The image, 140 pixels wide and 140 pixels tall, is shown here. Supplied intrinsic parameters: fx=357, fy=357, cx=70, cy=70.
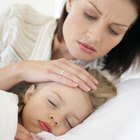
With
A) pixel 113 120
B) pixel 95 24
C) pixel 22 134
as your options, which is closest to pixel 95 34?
pixel 95 24

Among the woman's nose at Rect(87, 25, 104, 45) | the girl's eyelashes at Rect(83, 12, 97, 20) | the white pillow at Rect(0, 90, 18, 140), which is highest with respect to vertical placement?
the girl's eyelashes at Rect(83, 12, 97, 20)

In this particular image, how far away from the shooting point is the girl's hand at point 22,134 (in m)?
0.91

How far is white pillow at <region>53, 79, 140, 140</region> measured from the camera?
39.2 inches

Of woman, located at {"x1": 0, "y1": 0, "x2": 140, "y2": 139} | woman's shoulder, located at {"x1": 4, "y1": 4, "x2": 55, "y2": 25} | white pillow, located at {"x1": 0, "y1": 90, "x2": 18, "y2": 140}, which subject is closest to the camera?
white pillow, located at {"x1": 0, "y1": 90, "x2": 18, "y2": 140}

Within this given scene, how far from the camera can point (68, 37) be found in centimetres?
120

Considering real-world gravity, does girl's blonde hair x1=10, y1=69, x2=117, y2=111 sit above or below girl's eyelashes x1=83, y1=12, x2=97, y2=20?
below

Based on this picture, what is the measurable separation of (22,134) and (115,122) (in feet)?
0.96

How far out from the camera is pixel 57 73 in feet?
3.43

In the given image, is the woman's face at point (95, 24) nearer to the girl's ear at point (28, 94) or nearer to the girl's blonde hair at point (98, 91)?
the girl's blonde hair at point (98, 91)

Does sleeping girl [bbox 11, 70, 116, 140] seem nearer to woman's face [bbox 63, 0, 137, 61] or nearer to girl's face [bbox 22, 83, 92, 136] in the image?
girl's face [bbox 22, 83, 92, 136]

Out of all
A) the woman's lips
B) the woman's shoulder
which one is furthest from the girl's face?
the woman's shoulder

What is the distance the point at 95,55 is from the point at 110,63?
0.64ft

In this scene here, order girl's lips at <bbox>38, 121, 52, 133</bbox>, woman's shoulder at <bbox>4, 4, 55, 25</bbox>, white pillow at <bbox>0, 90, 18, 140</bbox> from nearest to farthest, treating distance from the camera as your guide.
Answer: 1. white pillow at <bbox>0, 90, 18, 140</bbox>
2. girl's lips at <bbox>38, 121, 52, 133</bbox>
3. woman's shoulder at <bbox>4, 4, 55, 25</bbox>

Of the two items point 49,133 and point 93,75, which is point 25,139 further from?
point 93,75
